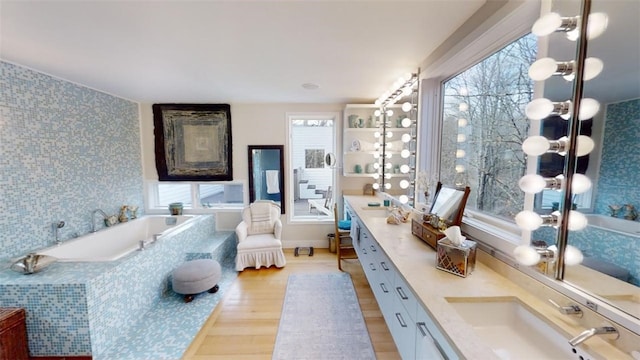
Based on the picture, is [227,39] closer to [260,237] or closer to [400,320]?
[400,320]

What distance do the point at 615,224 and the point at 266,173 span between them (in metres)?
3.79

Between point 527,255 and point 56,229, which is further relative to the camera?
point 56,229

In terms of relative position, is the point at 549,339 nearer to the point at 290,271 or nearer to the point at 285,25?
the point at 285,25

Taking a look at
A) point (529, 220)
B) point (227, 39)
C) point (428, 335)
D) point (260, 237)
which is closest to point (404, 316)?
A: point (428, 335)

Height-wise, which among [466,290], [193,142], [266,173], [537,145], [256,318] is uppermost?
[193,142]

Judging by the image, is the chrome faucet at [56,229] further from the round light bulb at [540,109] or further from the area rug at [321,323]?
the round light bulb at [540,109]

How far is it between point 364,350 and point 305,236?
2328 mm

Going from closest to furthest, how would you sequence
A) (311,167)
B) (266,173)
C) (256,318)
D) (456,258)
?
(456,258)
(256,318)
(266,173)
(311,167)

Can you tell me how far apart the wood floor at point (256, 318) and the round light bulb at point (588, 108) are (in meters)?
1.91

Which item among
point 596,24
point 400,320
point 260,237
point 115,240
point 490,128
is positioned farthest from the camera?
point 260,237

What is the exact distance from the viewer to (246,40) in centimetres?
184

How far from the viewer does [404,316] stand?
1.41 metres

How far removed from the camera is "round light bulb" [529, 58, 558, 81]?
1.04 metres

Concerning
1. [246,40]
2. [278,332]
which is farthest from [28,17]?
[278,332]
